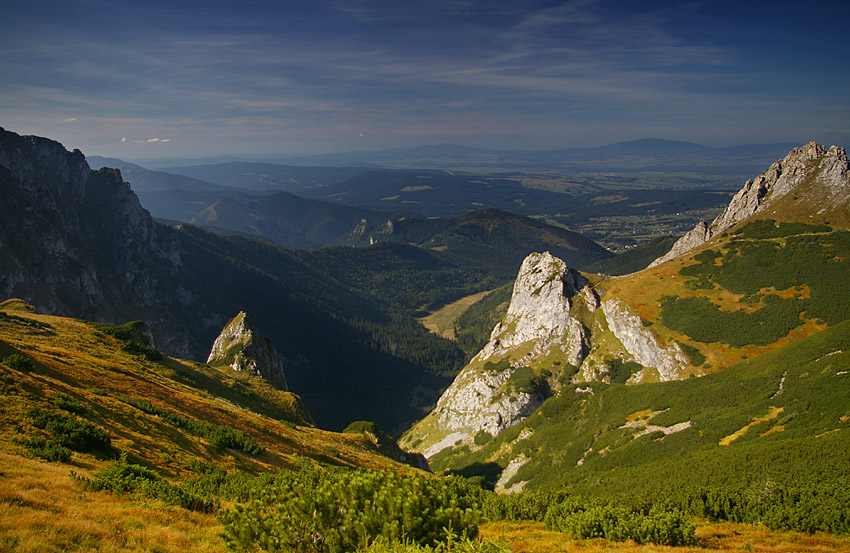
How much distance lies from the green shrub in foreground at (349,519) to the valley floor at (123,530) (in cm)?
189

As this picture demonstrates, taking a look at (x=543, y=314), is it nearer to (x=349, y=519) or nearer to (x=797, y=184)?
(x=797, y=184)

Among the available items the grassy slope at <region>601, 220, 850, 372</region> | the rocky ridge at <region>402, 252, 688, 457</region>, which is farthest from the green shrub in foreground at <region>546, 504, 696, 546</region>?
the rocky ridge at <region>402, 252, 688, 457</region>

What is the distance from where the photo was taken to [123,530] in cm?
1461

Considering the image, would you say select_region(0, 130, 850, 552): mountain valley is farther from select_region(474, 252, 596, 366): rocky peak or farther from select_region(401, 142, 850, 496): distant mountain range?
select_region(474, 252, 596, 366): rocky peak

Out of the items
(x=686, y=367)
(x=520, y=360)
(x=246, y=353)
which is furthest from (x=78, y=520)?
(x=520, y=360)

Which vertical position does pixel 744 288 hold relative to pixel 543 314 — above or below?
above

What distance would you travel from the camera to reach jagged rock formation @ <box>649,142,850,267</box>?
129 meters

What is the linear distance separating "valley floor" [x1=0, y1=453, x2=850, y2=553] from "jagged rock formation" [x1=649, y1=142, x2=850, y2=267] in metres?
155

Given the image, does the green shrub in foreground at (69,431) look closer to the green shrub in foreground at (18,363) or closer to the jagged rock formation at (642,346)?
the green shrub in foreground at (18,363)

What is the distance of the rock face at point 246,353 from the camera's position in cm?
9006

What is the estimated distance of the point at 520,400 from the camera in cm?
12388

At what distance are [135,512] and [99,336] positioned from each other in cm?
5699

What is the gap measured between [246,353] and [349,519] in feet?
284

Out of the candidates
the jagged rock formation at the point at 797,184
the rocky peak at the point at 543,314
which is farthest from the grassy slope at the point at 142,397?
the jagged rock formation at the point at 797,184
